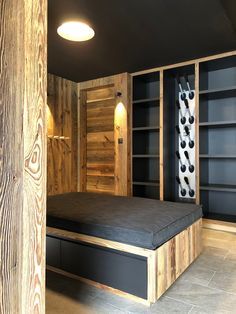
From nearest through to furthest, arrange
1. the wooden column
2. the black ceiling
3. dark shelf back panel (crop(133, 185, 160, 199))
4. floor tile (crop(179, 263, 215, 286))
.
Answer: the wooden column, floor tile (crop(179, 263, 215, 286)), the black ceiling, dark shelf back panel (crop(133, 185, 160, 199))

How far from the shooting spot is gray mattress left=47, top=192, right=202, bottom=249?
1.70m

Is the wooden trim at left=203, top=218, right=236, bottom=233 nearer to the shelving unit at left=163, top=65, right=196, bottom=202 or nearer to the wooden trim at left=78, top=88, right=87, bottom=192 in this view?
the shelving unit at left=163, top=65, right=196, bottom=202

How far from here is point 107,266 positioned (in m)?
1.78

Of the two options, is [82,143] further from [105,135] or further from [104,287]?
[104,287]

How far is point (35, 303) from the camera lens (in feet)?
2.47

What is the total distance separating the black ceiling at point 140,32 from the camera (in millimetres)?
2283

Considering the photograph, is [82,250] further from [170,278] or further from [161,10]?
[161,10]

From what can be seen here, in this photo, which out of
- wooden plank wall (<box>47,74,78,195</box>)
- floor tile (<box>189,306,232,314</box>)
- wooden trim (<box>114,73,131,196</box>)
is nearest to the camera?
floor tile (<box>189,306,232,314</box>)

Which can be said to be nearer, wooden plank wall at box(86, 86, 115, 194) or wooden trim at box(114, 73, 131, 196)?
wooden trim at box(114, 73, 131, 196)

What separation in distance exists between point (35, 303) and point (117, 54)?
3.22m

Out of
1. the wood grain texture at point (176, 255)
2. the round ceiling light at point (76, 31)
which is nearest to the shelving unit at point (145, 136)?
the round ceiling light at point (76, 31)

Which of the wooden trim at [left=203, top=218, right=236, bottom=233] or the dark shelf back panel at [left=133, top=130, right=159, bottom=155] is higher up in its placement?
the dark shelf back panel at [left=133, top=130, right=159, bottom=155]

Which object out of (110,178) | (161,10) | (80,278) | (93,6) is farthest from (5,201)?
(110,178)

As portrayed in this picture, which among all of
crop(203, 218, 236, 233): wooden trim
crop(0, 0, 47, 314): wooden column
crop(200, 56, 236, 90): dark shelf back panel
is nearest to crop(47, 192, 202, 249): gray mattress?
crop(0, 0, 47, 314): wooden column
